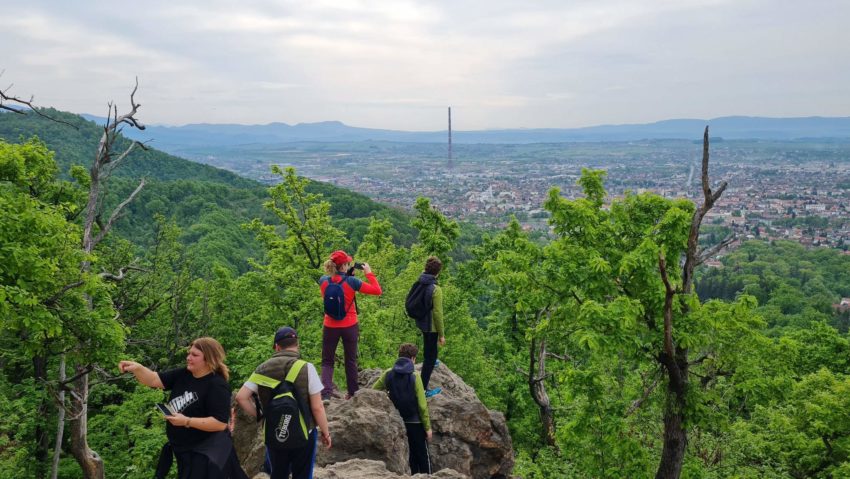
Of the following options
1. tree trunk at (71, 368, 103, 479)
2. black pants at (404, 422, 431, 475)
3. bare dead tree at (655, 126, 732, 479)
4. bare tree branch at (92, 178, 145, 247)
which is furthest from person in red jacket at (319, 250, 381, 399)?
bare tree branch at (92, 178, 145, 247)

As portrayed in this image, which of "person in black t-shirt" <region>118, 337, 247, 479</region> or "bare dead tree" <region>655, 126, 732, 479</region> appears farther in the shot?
"bare dead tree" <region>655, 126, 732, 479</region>

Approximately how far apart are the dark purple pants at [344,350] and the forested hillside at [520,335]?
368 cm

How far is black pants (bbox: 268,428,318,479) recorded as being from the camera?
16.7ft

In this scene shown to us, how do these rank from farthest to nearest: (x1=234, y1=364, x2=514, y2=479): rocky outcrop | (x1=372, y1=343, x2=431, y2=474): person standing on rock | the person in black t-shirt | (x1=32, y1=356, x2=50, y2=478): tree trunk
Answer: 1. (x1=32, y1=356, x2=50, y2=478): tree trunk
2. (x1=372, y1=343, x2=431, y2=474): person standing on rock
3. (x1=234, y1=364, x2=514, y2=479): rocky outcrop
4. the person in black t-shirt

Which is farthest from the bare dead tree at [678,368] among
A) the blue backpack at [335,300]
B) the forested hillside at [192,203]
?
the forested hillside at [192,203]

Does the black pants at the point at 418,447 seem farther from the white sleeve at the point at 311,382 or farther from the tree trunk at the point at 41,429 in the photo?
the tree trunk at the point at 41,429

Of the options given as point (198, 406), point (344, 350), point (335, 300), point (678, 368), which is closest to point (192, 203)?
point (344, 350)

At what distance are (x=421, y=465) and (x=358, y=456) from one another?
0.88 meters

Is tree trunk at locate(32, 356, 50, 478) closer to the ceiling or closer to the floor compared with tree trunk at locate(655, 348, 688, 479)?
closer to the floor

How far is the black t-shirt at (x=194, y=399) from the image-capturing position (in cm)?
436

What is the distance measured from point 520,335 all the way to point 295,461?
18414 mm

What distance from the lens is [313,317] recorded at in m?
16.9

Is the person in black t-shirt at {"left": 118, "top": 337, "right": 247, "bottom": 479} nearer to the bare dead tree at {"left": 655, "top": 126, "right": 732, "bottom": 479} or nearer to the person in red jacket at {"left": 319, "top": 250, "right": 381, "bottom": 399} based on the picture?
the person in red jacket at {"left": 319, "top": 250, "right": 381, "bottom": 399}

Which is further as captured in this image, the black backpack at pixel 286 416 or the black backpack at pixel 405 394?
the black backpack at pixel 405 394
